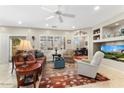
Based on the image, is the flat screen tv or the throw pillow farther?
the flat screen tv

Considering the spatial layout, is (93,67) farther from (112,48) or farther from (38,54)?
(112,48)

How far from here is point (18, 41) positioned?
3.27 metres

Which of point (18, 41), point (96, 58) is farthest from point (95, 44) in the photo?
point (18, 41)

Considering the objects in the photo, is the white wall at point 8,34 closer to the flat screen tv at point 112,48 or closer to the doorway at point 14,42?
the doorway at point 14,42

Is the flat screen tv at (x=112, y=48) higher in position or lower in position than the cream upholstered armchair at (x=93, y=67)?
higher

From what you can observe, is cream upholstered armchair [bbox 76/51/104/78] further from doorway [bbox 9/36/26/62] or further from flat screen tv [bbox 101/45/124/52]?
doorway [bbox 9/36/26/62]

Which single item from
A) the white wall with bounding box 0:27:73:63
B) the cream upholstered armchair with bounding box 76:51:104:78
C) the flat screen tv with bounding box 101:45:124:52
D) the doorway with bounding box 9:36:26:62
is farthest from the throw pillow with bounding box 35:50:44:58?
the flat screen tv with bounding box 101:45:124:52

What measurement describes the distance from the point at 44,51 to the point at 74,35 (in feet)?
5.91

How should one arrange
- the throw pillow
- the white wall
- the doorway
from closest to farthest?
the doorway < the white wall < the throw pillow

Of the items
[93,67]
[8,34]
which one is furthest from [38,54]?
[93,67]

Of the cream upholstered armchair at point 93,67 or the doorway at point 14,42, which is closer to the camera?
the doorway at point 14,42

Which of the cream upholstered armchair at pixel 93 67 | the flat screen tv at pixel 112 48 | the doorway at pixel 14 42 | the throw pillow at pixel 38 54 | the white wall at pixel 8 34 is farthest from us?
the flat screen tv at pixel 112 48

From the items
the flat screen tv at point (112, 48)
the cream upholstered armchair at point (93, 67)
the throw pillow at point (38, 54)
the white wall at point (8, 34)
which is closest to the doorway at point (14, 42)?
the white wall at point (8, 34)
